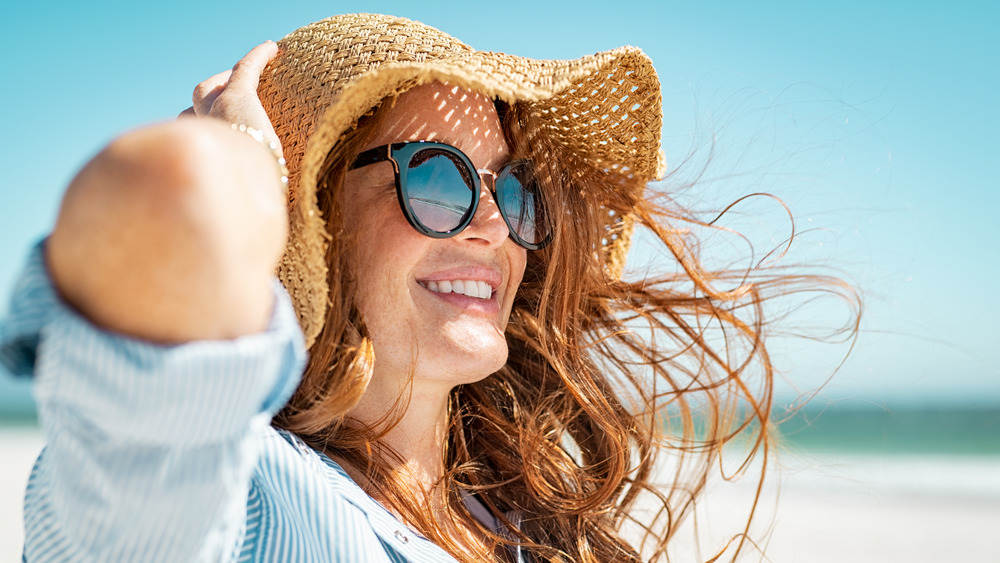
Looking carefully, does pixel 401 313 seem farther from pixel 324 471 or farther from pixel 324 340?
pixel 324 471

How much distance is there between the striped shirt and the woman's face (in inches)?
33.9

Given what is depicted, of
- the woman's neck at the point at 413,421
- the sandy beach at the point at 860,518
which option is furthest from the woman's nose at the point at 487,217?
the sandy beach at the point at 860,518

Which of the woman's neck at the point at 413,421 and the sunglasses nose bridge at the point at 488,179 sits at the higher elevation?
the sunglasses nose bridge at the point at 488,179

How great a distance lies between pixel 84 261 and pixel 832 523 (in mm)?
9623

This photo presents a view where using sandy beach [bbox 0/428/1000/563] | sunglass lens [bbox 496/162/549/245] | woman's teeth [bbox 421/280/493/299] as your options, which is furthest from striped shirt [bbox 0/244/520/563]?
→ sandy beach [bbox 0/428/1000/563]

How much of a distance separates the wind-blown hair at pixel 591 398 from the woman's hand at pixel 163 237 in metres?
1.16

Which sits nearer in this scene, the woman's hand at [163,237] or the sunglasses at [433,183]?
the woman's hand at [163,237]

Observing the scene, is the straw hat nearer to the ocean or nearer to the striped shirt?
the striped shirt

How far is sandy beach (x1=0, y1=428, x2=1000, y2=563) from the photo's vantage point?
7301 mm

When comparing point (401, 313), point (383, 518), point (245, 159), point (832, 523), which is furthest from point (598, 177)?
point (832, 523)

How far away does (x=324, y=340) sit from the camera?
1630mm

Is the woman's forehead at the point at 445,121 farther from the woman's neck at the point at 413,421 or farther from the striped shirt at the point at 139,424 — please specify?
the striped shirt at the point at 139,424

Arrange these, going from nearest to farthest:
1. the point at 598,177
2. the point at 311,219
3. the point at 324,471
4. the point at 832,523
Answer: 1. the point at 311,219
2. the point at 324,471
3. the point at 598,177
4. the point at 832,523

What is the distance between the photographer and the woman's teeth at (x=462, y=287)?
1.81 meters
